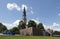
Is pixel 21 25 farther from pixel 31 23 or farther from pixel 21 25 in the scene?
pixel 31 23

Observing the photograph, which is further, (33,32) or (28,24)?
(28,24)

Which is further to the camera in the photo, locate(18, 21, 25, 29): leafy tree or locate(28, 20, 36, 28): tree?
locate(28, 20, 36, 28): tree

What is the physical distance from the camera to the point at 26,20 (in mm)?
111000

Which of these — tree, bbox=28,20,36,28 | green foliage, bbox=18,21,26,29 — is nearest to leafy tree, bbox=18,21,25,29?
green foliage, bbox=18,21,26,29

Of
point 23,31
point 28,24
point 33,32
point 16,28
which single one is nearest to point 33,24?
point 28,24

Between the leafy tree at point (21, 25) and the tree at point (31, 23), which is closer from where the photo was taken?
the leafy tree at point (21, 25)

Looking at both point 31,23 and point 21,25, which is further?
point 31,23

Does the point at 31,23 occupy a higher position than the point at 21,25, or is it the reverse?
the point at 31,23

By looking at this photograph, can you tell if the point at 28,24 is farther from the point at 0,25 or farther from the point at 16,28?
the point at 0,25

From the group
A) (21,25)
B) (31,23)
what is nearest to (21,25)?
(21,25)

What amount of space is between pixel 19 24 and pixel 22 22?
439 cm

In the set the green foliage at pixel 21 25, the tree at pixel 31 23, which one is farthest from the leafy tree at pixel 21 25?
the tree at pixel 31 23

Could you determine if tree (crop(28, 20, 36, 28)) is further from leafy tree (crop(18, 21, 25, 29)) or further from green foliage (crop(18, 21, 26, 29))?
leafy tree (crop(18, 21, 25, 29))

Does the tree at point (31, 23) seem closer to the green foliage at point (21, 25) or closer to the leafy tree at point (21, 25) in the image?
the green foliage at point (21, 25)
